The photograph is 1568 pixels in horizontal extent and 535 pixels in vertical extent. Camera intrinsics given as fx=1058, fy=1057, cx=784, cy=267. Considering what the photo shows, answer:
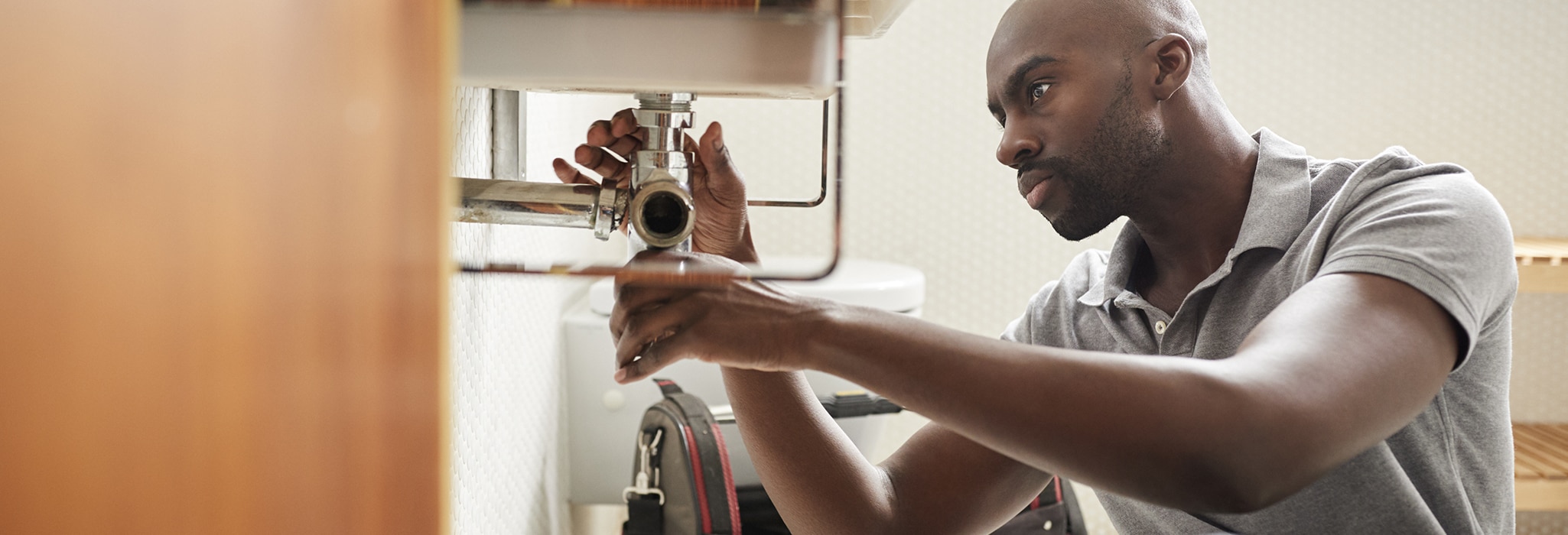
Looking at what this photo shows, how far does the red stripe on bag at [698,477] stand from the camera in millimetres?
1061

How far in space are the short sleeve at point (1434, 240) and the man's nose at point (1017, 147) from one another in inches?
8.7

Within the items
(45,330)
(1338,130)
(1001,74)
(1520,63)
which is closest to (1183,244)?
(1001,74)

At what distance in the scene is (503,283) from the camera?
0.87m

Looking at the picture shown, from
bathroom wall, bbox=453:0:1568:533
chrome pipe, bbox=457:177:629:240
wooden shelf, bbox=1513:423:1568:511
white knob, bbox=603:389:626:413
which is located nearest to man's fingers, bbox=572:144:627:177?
chrome pipe, bbox=457:177:629:240

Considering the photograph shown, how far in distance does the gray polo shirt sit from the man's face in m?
0.09

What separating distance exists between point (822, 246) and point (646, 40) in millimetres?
1351

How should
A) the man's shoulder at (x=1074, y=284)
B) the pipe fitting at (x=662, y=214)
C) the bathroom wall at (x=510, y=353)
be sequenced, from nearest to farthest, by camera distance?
1. the pipe fitting at (x=662, y=214)
2. the bathroom wall at (x=510, y=353)
3. the man's shoulder at (x=1074, y=284)

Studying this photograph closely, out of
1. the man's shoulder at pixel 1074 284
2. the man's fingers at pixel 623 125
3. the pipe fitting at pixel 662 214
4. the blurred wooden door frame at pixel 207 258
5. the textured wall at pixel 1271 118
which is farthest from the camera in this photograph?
the textured wall at pixel 1271 118

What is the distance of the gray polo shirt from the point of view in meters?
0.61

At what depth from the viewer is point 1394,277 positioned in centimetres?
58

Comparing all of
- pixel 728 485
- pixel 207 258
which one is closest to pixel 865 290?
pixel 728 485

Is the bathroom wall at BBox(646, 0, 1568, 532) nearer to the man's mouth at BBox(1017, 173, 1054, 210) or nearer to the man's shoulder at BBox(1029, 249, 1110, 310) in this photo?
the man's shoulder at BBox(1029, 249, 1110, 310)

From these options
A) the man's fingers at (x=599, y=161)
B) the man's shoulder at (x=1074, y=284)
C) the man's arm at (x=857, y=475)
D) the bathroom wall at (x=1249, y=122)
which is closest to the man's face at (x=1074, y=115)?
the man's shoulder at (x=1074, y=284)

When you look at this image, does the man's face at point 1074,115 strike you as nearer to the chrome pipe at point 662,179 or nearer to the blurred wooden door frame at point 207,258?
the chrome pipe at point 662,179
